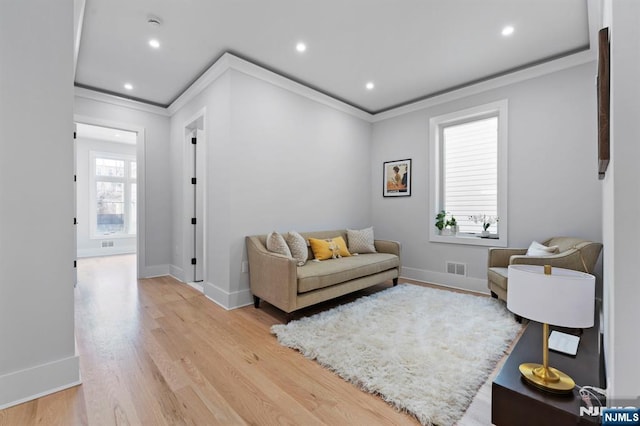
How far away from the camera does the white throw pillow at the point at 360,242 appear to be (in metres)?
4.25

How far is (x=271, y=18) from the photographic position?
2.64 metres

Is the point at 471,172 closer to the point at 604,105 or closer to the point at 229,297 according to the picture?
the point at 604,105

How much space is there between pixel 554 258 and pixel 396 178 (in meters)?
2.57

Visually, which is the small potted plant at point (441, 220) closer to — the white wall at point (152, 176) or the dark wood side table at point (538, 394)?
the dark wood side table at point (538, 394)

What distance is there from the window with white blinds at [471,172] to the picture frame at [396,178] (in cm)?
55

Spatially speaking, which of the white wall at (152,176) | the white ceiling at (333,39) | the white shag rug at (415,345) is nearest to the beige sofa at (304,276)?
the white shag rug at (415,345)

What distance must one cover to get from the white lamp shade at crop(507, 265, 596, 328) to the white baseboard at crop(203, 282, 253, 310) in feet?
9.28

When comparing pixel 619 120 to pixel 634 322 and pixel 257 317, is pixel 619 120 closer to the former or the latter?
pixel 634 322

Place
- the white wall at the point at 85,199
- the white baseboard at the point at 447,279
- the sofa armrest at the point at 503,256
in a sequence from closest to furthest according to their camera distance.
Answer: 1. the sofa armrest at the point at 503,256
2. the white baseboard at the point at 447,279
3. the white wall at the point at 85,199

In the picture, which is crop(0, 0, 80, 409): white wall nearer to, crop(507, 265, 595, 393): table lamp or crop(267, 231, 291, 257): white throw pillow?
crop(267, 231, 291, 257): white throw pillow

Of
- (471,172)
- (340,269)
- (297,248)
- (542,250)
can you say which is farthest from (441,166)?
(297,248)

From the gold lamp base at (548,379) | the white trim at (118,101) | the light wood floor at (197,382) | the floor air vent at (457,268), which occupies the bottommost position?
the light wood floor at (197,382)

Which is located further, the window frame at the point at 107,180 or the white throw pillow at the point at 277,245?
the window frame at the point at 107,180

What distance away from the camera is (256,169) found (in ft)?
11.6
